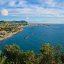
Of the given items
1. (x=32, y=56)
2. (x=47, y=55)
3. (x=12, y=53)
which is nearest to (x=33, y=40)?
(x=12, y=53)

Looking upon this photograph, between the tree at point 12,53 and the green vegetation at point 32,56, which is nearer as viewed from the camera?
the green vegetation at point 32,56

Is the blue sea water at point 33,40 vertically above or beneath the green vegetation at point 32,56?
beneath

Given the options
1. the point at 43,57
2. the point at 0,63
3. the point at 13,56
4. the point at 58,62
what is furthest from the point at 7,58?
the point at 58,62

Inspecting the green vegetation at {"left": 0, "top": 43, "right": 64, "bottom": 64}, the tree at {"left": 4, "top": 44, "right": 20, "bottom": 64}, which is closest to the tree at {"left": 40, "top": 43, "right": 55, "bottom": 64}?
the green vegetation at {"left": 0, "top": 43, "right": 64, "bottom": 64}

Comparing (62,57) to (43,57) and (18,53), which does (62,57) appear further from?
(18,53)

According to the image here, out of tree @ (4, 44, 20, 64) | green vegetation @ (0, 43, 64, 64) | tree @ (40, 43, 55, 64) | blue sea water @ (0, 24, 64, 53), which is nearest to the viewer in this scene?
green vegetation @ (0, 43, 64, 64)

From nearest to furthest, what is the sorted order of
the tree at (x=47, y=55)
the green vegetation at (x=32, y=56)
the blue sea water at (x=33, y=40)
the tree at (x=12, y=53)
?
the green vegetation at (x=32, y=56) < the tree at (x=47, y=55) < the tree at (x=12, y=53) < the blue sea water at (x=33, y=40)

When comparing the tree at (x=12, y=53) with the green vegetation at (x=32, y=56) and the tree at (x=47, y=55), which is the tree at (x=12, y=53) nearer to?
the green vegetation at (x=32, y=56)

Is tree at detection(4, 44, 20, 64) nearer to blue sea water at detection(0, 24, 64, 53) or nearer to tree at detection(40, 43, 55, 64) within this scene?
tree at detection(40, 43, 55, 64)

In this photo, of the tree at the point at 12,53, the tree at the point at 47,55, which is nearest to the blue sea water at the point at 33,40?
the tree at the point at 12,53
